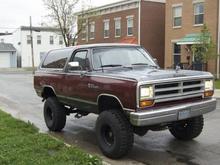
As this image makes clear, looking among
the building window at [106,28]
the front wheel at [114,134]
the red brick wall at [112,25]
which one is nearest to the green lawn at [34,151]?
the front wheel at [114,134]

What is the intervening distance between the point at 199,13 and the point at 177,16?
2397 mm

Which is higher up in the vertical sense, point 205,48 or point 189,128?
point 205,48

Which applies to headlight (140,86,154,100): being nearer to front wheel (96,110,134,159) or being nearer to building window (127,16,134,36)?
front wheel (96,110,134,159)

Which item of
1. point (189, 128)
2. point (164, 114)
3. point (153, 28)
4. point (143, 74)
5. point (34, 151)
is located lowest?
point (34, 151)

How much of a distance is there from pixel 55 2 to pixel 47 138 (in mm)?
35329

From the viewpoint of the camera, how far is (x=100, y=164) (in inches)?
246

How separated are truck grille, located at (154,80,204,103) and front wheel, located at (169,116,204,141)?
0.89 metres

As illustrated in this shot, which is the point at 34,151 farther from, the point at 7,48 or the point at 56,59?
Answer: the point at 7,48

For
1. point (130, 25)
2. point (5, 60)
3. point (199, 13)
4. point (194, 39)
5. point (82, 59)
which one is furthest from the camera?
point (5, 60)

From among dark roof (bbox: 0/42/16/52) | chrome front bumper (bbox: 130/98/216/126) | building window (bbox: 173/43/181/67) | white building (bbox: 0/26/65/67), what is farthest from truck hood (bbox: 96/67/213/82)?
dark roof (bbox: 0/42/16/52)

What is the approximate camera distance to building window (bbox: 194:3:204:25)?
29062 mm

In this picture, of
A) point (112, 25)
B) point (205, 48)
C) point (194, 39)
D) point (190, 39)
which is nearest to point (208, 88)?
point (205, 48)

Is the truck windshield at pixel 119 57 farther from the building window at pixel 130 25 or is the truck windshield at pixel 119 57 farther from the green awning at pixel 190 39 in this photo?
the building window at pixel 130 25

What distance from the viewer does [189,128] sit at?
8.30 m
